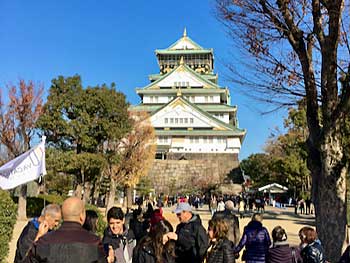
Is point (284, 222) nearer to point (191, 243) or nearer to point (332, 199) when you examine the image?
point (332, 199)

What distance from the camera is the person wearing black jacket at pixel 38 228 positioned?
4164mm

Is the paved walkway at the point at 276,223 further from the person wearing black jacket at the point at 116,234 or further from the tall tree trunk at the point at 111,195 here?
the person wearing black jacket at the point at 116,234

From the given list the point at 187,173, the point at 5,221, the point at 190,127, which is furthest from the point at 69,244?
the point at 190,127

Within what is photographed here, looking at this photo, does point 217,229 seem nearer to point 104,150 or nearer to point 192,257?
point 192,257

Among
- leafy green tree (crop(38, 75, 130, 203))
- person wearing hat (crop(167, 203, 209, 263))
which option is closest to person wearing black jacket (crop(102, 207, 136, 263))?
person wearing hat (crop(167, 203, 209, 263))

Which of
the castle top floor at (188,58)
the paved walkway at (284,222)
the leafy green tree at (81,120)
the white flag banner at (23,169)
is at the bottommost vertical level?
the paved walkway at (284,222)

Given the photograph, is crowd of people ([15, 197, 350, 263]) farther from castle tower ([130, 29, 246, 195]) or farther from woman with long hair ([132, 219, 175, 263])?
castle tower ([130, 29, 246, 195])

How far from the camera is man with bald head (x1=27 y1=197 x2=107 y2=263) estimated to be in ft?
10.2

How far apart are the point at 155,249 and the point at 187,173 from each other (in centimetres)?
4427

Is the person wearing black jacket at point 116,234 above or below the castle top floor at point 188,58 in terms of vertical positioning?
below

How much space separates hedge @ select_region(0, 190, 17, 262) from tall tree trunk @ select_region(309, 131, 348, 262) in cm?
550

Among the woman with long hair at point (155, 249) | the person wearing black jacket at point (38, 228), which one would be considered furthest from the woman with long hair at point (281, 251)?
the person wearing black jacket at point (38, 228)

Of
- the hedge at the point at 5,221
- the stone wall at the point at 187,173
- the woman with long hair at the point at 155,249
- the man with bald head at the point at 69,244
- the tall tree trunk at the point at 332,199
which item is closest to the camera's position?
the man with bald head at the point at 69,244

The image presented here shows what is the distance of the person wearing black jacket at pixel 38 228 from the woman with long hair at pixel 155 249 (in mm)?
887
